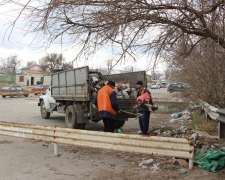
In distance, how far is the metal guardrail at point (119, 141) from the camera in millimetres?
4145

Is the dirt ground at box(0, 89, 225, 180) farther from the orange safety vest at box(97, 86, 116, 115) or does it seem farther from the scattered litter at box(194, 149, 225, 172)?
the orange safety vest at box(97, 86, 116, 115)

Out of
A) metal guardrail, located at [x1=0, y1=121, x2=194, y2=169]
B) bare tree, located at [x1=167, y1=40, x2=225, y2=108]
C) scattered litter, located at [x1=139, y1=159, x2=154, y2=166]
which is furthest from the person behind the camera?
bare tree, located at [x1=167, y1=40, x2=225, y2=108]

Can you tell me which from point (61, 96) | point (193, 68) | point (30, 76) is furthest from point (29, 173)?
point (30, 76)

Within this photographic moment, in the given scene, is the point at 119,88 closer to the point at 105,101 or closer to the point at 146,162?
the point at 105,101

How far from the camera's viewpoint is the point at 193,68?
9172mm

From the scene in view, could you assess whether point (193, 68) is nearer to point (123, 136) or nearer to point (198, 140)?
point (198, 140)

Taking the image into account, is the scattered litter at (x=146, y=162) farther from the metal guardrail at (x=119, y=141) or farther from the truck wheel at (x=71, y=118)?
the truck wheel at (x=71, y=118)

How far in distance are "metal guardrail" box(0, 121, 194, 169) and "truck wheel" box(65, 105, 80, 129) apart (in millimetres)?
2460

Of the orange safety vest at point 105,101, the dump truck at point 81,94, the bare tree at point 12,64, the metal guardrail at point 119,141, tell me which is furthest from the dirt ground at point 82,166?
the bare tree at point 12,64

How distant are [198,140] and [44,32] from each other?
178 inches

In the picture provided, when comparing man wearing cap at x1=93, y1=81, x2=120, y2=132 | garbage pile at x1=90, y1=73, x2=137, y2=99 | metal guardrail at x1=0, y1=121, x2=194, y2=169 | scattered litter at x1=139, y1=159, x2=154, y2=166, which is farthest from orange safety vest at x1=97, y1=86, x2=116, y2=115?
→ garbage pile at x1=90, y1=73, x2=137, y2=99

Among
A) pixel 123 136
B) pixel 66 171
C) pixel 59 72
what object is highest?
pixel 59 72

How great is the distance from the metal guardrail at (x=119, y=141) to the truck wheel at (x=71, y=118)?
2.46m

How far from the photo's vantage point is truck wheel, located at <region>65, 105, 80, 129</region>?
8.02 m
